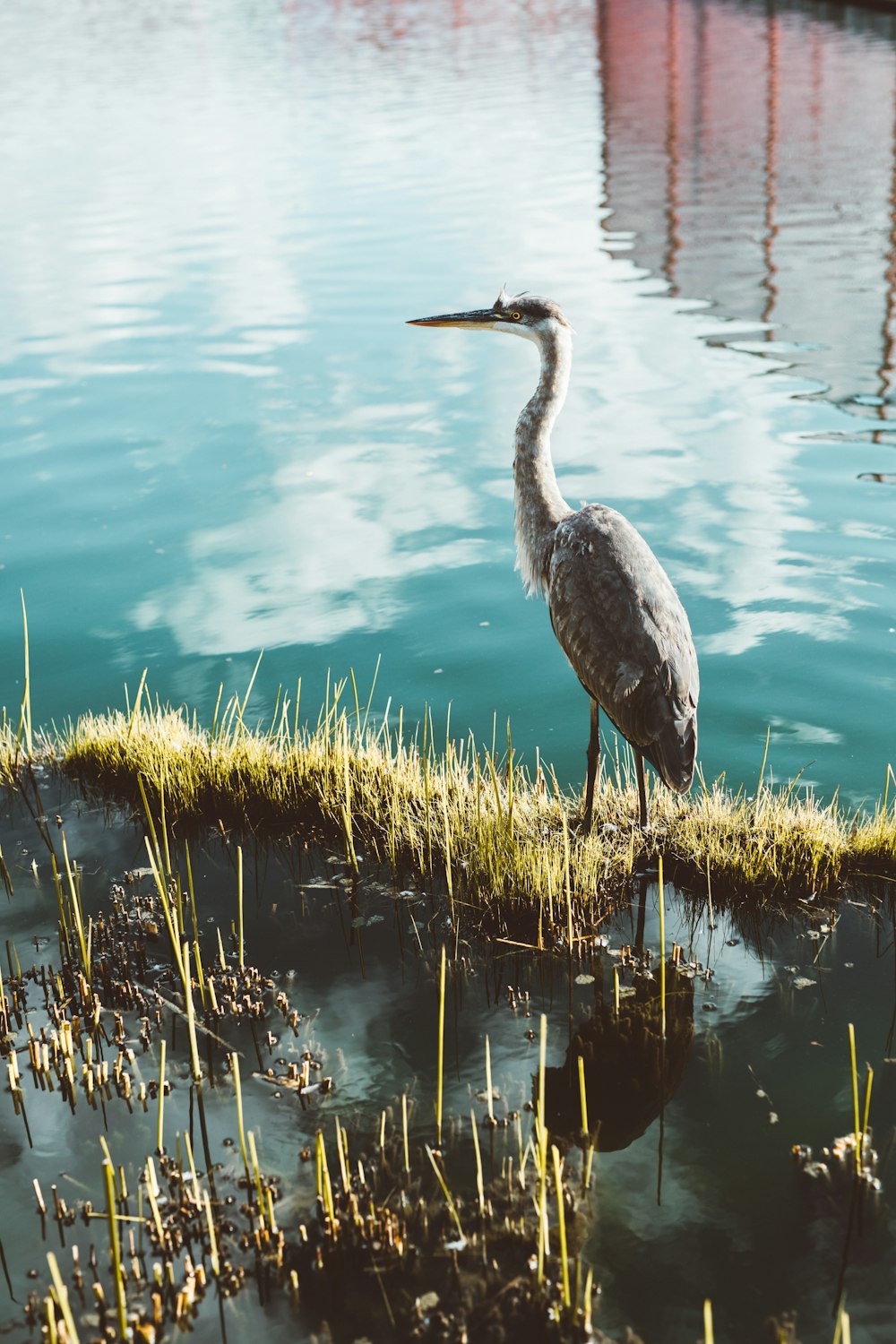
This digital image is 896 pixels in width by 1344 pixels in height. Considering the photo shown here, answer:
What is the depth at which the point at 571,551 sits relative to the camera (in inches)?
216

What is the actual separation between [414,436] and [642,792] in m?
6.91

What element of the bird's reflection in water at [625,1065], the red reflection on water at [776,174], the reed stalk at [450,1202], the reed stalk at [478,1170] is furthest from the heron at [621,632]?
the red reflection on water at [776,174]

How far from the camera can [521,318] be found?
238 inches

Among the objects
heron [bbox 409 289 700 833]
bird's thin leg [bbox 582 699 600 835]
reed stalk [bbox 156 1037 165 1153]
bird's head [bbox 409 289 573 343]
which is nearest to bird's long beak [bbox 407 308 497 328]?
bird's head [bbox 409 289 573 343]

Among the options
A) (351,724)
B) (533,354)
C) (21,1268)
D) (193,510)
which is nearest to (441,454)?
(193,510)

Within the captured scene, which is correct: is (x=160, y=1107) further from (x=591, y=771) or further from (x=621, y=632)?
(x=621, y=632)

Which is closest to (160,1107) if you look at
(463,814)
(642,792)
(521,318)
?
(463,814)

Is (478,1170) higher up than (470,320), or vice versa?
(470,320)

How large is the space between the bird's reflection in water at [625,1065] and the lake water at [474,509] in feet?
0.22

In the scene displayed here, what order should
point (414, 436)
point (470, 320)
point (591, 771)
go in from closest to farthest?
point (591, 771) < point (470, 320) < point (414, 436)

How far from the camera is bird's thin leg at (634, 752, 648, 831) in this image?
5.32 m

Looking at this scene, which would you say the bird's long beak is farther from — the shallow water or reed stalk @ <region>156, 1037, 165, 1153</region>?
reed stalk @ <region>156, 1037, 165, 1153</region>

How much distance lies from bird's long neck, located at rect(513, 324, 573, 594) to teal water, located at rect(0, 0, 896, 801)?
4.78 ft

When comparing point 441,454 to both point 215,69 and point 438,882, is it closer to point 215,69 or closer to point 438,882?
point 438,882
